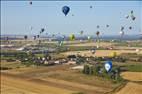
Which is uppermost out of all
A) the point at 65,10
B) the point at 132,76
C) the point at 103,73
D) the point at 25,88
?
the point at 65,10

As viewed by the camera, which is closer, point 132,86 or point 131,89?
point 131,89

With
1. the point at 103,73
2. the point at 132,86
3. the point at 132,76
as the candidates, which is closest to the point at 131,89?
the point at 132,86

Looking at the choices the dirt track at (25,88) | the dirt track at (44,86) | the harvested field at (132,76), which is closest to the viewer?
the dirt track at (25,88)

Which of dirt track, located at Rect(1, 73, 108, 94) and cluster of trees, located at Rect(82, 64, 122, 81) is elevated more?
cluster of trees, located at Rect(82, 64, 122, 81)

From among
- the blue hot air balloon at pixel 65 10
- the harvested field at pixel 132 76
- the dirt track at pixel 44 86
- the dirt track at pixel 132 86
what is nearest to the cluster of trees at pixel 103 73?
the harvested field at pixel 132 76

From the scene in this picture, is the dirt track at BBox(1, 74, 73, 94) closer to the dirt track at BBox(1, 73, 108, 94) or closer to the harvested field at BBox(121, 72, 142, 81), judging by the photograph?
the dirt track at BBox(1, 73, 108, 94)

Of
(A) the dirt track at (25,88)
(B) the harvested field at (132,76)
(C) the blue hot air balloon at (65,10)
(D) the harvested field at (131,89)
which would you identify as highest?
(C) the blue hot air balloon at (65,10)

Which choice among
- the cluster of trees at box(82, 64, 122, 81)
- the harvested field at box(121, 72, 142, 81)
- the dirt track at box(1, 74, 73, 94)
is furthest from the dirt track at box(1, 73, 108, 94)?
the harvested field at box(121, 72, 142, 81)

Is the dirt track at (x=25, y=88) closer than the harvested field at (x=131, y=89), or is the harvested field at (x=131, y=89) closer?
the harvested field at (x=131, y=89)

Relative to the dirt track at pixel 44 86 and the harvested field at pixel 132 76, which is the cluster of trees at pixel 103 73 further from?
the dirt track at pixel 44 86

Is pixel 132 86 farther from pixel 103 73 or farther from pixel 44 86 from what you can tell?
pixel 44 86

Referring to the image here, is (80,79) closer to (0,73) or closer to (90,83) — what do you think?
(90,83)

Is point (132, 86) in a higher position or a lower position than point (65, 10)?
lower
